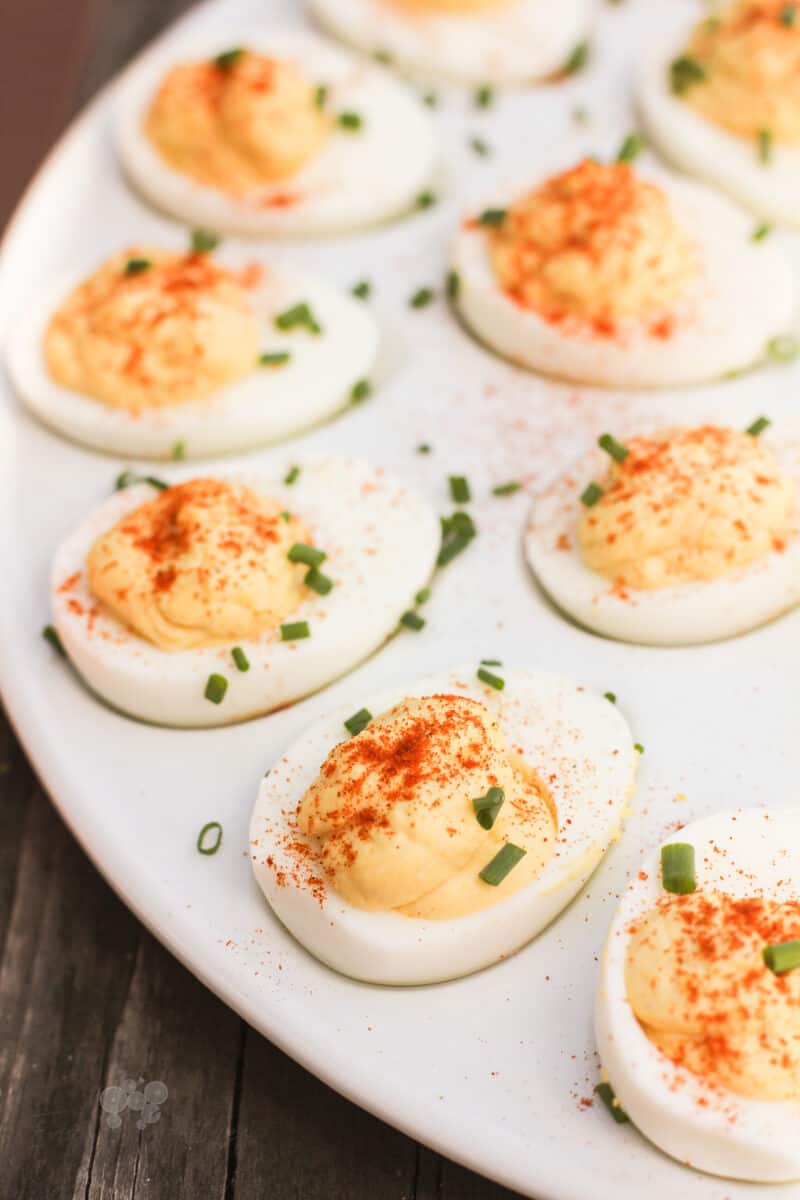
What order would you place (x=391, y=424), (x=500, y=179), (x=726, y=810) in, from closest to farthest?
(x=726, y=810) → (x=391, y=424) → (x=500, y=179)

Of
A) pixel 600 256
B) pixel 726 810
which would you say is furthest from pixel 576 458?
pixel 726 810

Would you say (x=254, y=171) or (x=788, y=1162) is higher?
(x=254, y=171)

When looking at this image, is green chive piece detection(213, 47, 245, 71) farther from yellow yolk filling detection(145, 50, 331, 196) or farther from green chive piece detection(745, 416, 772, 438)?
green chive piece detection(745, 416, 772, 438)

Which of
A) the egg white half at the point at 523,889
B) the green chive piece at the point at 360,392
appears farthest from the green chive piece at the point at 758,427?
the green chive piece at the point at 360,392

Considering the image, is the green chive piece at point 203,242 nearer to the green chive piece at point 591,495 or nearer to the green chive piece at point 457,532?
the green chive piece at point 457,532

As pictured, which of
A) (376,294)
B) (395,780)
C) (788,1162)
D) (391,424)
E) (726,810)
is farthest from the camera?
(376,294)

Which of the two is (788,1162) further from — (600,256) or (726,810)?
(600,256)
